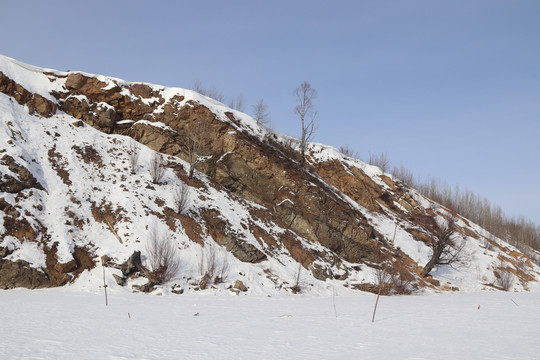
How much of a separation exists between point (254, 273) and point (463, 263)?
919 inches

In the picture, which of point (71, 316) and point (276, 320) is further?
point (276, 320)

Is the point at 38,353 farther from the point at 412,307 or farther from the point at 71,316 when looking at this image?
the point at 412,307

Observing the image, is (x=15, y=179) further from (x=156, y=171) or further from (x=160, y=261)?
(x=160, y=261)

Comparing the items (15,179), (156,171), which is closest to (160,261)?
(156,171)

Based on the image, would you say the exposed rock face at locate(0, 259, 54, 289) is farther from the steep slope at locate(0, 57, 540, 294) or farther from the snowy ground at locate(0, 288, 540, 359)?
the snowy ground at locate(0, 288, 540, 359)

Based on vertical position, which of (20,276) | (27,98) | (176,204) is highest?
(27,98)

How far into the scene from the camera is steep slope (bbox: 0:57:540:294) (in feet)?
69.6

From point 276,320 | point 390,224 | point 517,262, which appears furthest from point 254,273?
point 517,262

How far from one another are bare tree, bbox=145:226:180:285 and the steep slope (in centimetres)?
67

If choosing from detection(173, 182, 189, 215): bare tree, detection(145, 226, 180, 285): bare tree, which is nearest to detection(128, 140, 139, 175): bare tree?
detection(173, 182, 189, 215): bare tree

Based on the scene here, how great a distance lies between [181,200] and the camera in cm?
2588

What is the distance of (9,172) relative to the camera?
70.7 ft

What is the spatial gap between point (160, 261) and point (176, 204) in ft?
19.2

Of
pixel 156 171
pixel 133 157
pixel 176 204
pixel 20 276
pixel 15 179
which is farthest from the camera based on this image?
pixel 133 157
